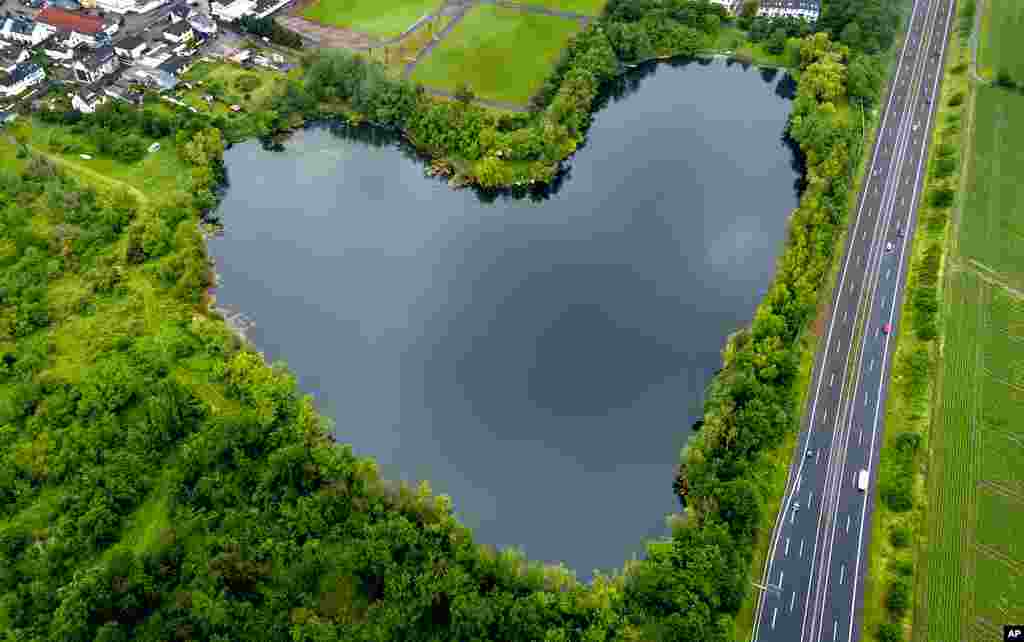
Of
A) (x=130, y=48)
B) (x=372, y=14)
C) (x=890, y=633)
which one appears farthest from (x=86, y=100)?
(x=890, y=633)

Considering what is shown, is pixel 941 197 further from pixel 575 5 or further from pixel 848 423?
pixel 575 5

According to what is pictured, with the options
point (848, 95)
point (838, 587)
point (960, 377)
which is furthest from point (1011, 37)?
point (838, 587)

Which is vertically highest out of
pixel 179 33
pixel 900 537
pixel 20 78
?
pixel 179 33

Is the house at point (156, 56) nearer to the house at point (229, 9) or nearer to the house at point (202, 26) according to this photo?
the house at point (202, 26)

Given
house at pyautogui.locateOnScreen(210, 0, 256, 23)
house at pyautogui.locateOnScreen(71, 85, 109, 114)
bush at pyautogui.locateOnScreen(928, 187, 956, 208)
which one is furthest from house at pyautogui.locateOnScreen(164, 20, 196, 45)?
bush at pyautogui.locateOnScreen(928, 187, 956, 208)

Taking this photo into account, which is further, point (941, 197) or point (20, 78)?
point (20, 78)

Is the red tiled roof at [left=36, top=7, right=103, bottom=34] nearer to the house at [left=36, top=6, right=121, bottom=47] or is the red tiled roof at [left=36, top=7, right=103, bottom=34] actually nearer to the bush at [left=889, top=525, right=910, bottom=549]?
the house at [left=36, top=6, right=121, bottom=47]

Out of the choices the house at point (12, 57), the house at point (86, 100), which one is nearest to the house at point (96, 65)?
the house at point (86, 100)
